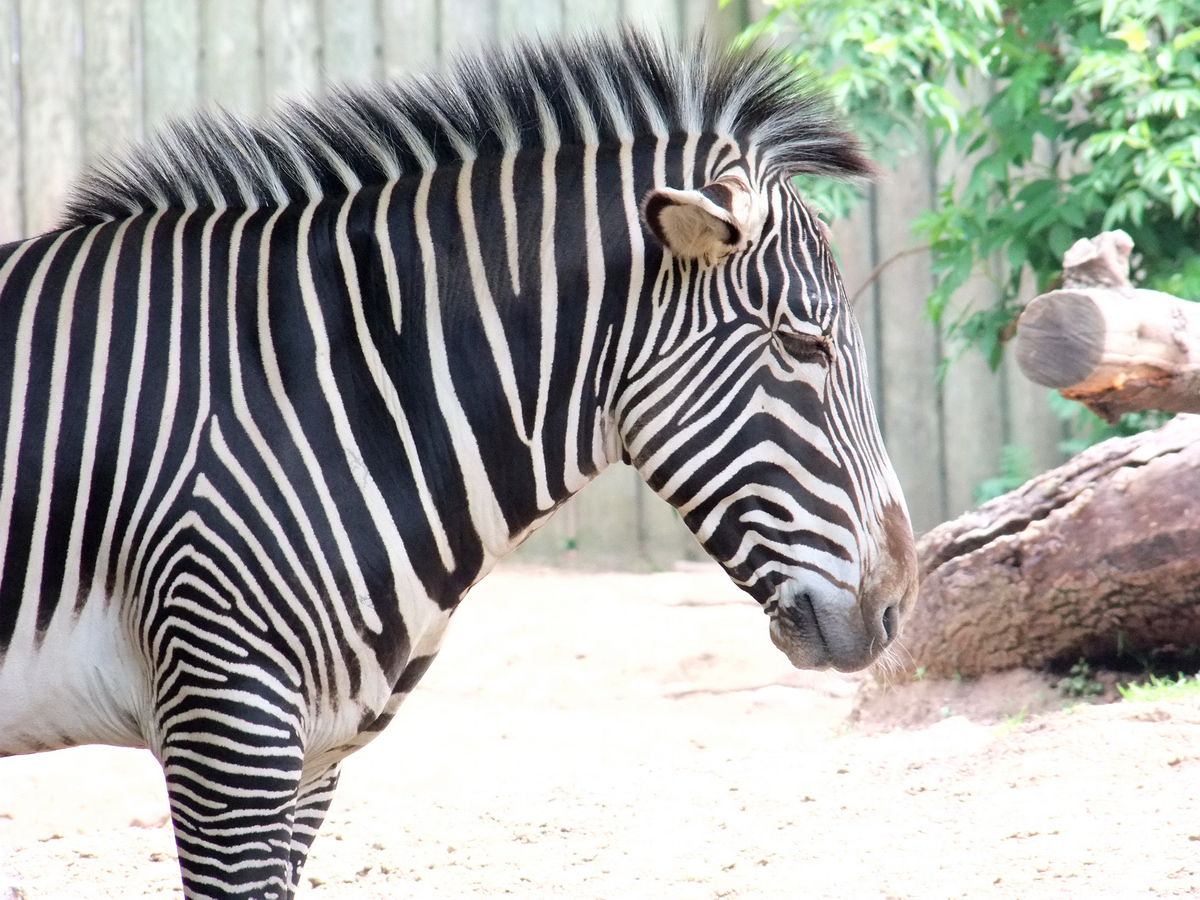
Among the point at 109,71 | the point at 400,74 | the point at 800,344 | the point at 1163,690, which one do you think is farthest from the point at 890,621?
the point at 109,71

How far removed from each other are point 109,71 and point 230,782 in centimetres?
644

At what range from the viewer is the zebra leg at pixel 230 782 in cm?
203

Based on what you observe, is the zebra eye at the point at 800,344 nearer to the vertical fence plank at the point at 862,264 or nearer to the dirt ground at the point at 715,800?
the dirt ground at the point at 715,800

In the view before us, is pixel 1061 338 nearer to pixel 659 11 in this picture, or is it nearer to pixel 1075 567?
pixel 1075 567

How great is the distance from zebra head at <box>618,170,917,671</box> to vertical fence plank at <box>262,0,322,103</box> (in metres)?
5.92

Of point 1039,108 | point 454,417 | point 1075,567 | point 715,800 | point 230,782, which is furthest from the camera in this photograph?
point 1039,108

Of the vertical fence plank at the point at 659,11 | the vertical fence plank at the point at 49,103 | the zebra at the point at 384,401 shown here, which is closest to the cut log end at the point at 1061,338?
the zebra at the point at 384,401

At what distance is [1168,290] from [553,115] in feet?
12.6

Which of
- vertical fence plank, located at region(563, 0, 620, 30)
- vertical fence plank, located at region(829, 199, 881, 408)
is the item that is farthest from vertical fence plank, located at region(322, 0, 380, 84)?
vertical fence plank, located at region(829, 199, 881, 408)

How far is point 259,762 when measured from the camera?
2031mm

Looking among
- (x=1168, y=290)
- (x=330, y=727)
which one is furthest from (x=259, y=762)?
(x=1168, y=290)

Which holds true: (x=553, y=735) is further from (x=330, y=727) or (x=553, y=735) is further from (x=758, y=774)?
(x=330, y=727)

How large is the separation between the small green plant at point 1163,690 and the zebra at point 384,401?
6.74 feet

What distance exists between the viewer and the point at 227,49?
745cm
